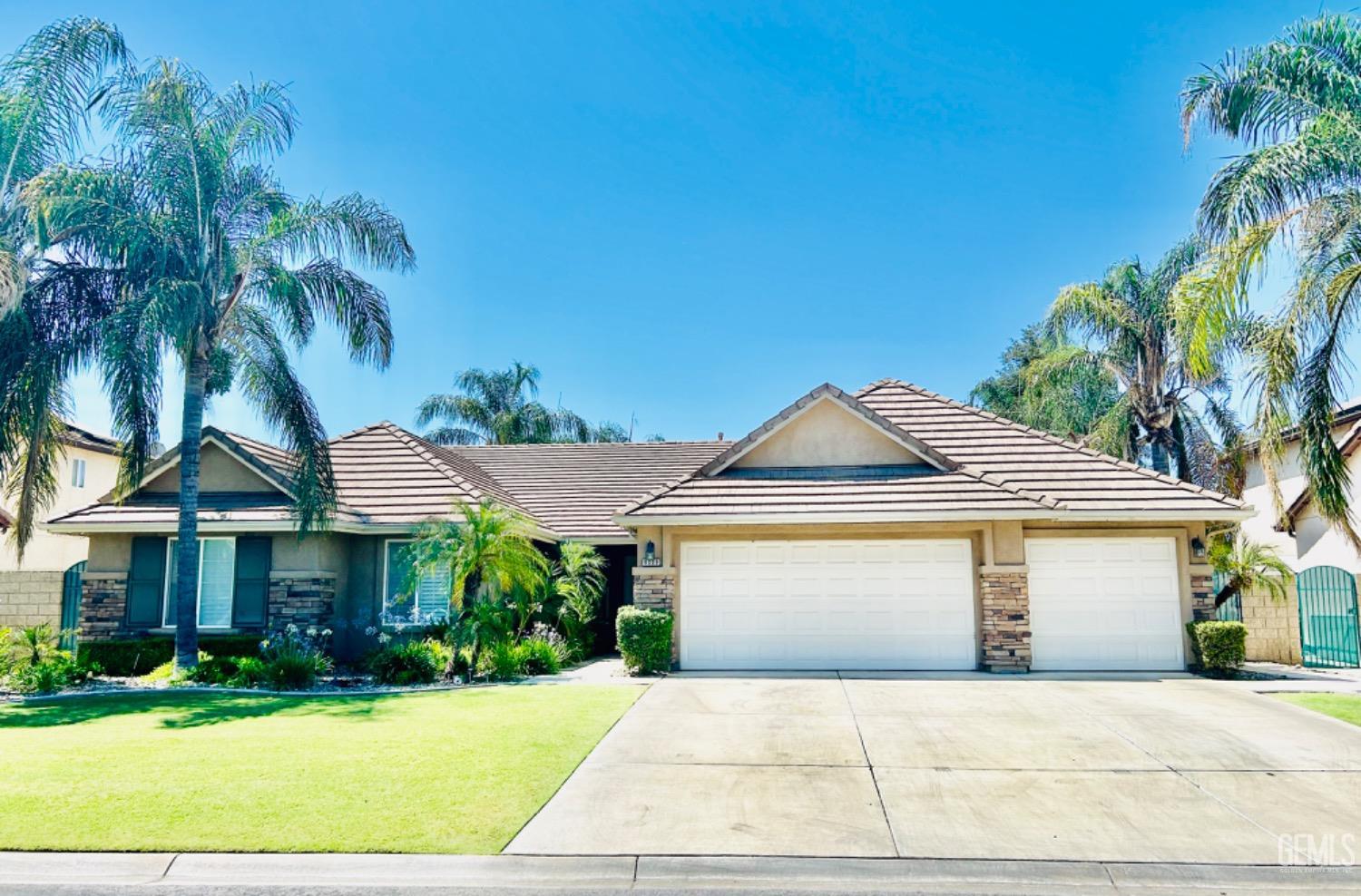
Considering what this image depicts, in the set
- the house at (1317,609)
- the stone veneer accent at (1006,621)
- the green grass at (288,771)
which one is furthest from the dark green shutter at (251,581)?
the house at (1317,609)

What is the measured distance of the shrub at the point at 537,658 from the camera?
48.0 ft

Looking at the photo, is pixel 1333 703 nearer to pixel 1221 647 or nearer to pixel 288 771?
pixel 1221 647

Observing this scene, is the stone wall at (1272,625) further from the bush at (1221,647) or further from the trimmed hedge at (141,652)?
the trimmed hedge at (141,652)

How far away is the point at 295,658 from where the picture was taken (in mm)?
13445

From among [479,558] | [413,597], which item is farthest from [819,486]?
[413,597]

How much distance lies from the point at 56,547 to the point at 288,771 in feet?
85.4

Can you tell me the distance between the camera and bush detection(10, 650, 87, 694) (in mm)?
13008

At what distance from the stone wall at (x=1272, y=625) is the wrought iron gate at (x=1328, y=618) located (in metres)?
0.16

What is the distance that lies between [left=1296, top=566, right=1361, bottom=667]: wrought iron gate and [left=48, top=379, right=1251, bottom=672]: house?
436 centimetres

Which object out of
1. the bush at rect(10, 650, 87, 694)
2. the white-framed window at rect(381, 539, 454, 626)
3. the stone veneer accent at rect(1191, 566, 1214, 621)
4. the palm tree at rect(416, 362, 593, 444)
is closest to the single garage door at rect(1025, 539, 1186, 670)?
the stone veneer accent at rect(1191, 566, 1214, 621)

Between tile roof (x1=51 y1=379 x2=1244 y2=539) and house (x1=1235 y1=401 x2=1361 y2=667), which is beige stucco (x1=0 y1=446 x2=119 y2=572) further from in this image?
house (x1=1235 y1=401 x2=1361 y2=667)

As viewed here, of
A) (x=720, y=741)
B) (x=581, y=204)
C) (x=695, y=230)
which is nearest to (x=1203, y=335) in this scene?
(x=720, y=741)

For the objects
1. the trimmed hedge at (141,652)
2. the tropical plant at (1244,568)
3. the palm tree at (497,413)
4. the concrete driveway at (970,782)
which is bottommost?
the concrete driveway at (970,782)

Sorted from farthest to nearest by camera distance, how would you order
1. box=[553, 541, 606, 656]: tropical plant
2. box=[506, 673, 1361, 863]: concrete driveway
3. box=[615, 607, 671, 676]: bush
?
box=[553, 541, 606, 656]: tropical plant < box=[615, 607, 671, 676]: bush < box=[506, 673, 1361, 863]: concrete driveway
